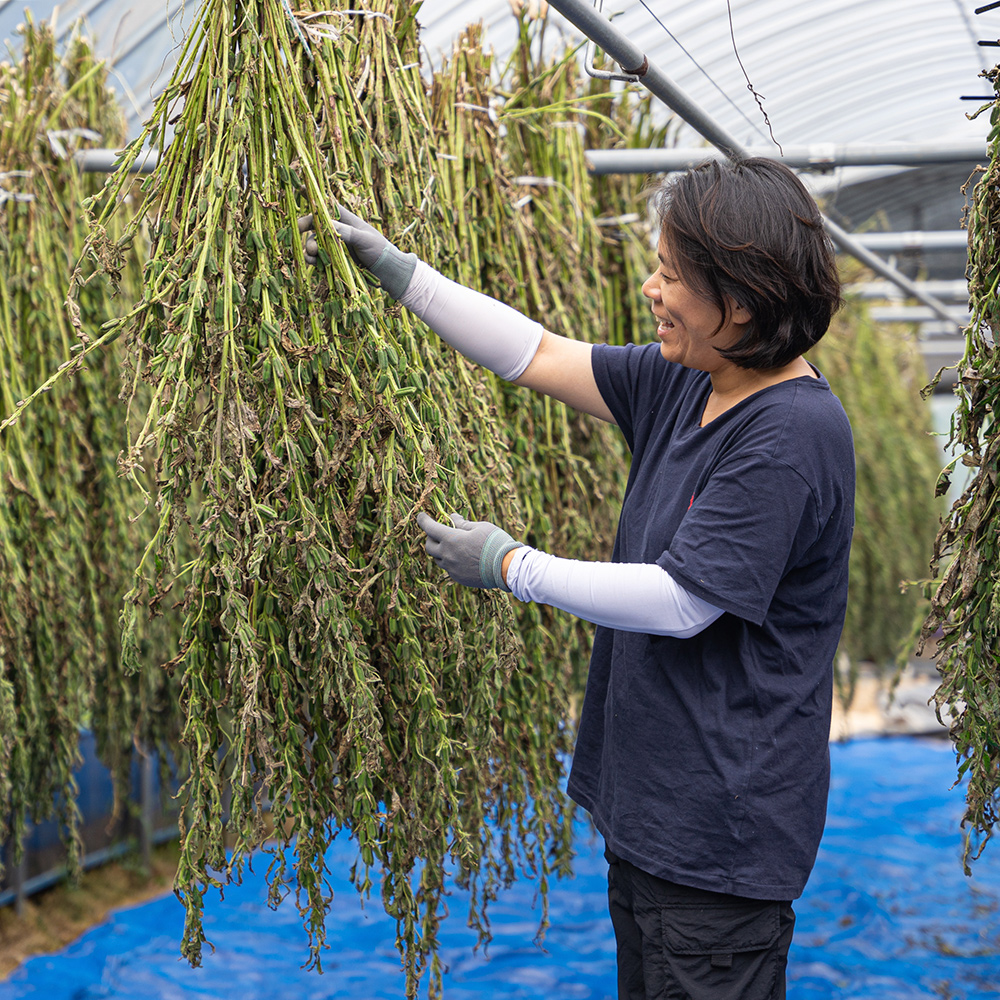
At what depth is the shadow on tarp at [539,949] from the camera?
106 inches

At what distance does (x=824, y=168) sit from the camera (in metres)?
2.46

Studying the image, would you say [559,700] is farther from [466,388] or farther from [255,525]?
[255,525]

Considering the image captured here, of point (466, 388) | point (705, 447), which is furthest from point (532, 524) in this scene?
point (705, 447)

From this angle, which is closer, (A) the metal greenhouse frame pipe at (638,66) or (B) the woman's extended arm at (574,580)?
(B) the woman's extended arm at (574,580)

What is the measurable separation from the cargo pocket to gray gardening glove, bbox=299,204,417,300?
2.79 feet

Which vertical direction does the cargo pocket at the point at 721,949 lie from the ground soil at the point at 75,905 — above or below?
above

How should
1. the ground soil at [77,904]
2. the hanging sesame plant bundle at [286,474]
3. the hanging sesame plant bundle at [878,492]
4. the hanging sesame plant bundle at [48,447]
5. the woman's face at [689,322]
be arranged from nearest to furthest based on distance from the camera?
the hanging sesame plant bundle at [286,474]
the woman's face at [689,322]
the hanging sesame plant bundle at [48,447]
the ground soil at [77,904]
the hanging sesame plant bundle at [878,492]

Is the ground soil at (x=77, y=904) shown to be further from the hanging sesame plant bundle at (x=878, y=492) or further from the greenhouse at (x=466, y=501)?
the hanging sesame plant bundle at (x=878, y=492)

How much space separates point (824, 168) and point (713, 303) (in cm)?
149

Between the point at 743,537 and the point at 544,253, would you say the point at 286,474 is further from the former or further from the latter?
the point at 544,253

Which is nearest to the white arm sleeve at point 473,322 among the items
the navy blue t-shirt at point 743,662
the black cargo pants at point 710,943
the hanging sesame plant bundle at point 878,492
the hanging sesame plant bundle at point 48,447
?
the navy blue t-shirt at point 743,662

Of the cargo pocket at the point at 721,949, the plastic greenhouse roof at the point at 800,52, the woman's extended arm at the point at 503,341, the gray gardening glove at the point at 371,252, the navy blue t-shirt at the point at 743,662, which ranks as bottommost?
the cargo pocket at the point at 721,949

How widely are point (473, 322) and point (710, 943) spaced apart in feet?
2.79

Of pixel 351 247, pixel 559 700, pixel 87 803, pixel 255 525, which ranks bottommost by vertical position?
pixel 87 803
